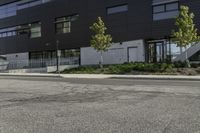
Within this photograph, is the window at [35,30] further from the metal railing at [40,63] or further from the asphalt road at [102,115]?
the asphalt road at [102,115]

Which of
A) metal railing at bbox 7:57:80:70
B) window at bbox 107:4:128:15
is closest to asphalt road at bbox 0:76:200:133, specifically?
window at bbox 107:4:128:15

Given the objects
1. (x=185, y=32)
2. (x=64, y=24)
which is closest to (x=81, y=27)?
(x=64, y=24)

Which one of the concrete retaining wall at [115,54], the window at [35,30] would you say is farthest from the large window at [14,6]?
the concrete retaining wall at [115,54]

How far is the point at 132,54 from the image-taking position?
47.2 metres

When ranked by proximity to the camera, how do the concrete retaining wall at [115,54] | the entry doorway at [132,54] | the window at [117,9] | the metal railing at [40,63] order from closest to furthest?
the concrete retaining wall at [115,54]
the entry doorway at [132,54]
the window at [117,9]
the metal railing at [40,63]

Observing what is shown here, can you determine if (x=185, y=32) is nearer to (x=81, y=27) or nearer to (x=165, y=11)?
(x=165, y=11)

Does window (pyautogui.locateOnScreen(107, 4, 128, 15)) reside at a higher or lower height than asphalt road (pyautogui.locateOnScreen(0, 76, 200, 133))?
higher

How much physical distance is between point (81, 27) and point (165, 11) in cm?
1410

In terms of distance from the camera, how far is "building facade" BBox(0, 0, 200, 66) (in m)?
44.4

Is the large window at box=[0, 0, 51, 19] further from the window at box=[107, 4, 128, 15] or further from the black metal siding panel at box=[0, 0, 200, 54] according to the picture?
the window at box=[107, 4, 128, 15]

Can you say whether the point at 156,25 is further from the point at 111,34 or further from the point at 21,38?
the point at 21,38

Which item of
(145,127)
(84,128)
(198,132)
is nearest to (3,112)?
(84,128)

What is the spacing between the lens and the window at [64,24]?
181 feet

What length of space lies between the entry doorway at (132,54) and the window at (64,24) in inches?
429
